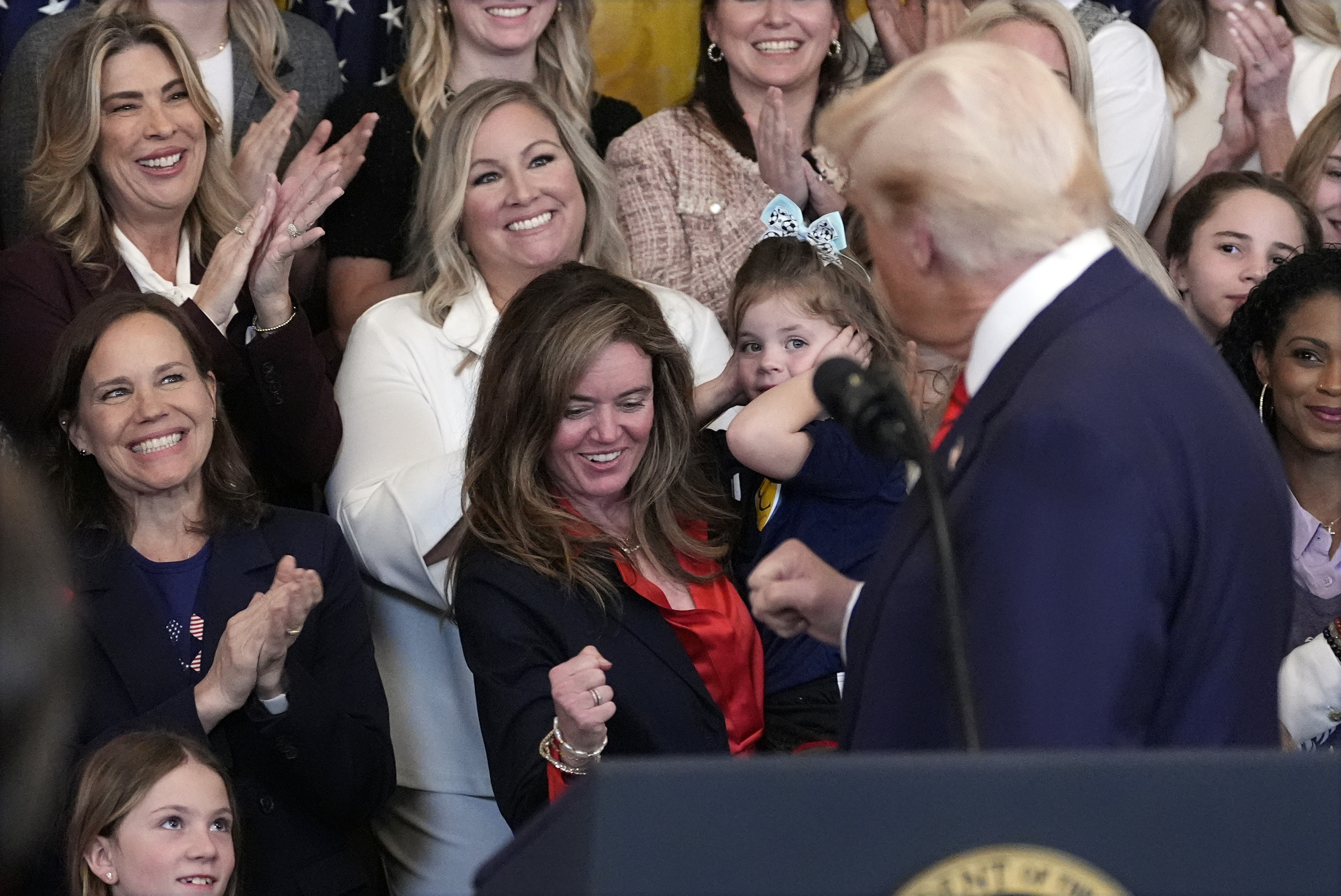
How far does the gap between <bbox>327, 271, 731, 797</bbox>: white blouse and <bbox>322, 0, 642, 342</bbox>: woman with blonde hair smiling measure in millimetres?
270

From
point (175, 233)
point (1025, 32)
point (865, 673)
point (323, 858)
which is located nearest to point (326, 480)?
point (175, 233)

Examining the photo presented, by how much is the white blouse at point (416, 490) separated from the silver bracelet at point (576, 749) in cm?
57

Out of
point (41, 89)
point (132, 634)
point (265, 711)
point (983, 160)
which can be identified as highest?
point (41, 89)

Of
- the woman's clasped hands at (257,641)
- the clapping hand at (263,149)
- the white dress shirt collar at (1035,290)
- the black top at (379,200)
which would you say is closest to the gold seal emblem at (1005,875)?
the white dress shirt collar at (1035,290)

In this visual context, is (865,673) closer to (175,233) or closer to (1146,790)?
(1146,790)

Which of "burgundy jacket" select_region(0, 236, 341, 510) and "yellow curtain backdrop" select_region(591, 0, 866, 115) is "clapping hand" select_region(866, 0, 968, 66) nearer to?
"yellow curtain backdrop" select_region(591, 0, 866, 115)

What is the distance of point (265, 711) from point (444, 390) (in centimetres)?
74

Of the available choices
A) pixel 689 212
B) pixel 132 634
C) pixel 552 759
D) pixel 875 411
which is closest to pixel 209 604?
pixel 132 634

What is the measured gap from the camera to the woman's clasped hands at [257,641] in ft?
9.10

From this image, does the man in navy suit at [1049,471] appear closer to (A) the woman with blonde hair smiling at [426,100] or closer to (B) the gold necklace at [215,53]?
(A) the woman with blonde hair smiling at [426,100]

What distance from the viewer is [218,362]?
3256mm

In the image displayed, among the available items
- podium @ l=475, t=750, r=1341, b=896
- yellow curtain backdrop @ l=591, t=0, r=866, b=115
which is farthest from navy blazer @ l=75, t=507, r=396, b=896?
yellow curtain backdrop @ l=591, t=0, r=866, b=115

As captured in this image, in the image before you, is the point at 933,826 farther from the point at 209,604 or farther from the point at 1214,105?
the point at 1214,105

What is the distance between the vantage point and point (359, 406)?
10.9 feet
